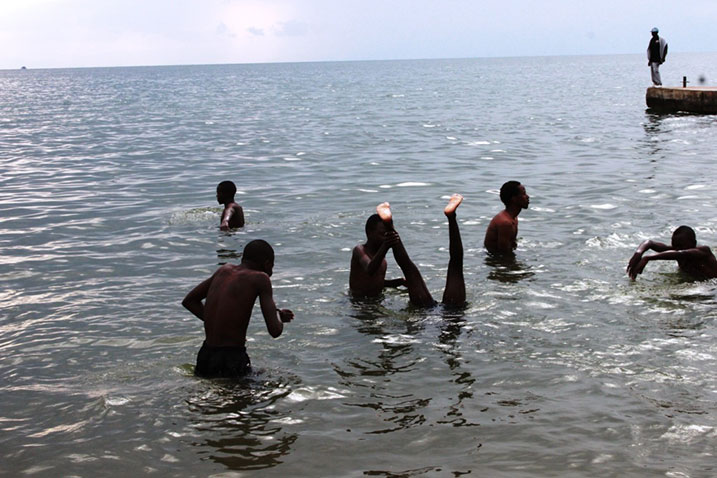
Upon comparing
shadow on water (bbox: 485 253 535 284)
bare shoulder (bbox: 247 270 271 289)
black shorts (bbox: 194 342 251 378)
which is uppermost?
bare shoulder (bbox: 247 270 271 289)

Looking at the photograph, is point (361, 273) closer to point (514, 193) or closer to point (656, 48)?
point (514, 193)

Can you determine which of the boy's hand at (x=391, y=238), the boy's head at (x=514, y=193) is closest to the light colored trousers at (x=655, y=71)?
the boy's head at (x=514, y=193)

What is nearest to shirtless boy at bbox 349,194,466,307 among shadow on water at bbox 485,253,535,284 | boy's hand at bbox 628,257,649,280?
shadow on water at bbox 485,253,535,284

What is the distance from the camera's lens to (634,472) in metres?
5.36

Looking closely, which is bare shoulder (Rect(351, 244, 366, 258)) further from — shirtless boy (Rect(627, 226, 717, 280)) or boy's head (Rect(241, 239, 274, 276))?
shirtless boy (Rect(627, 226, 717, 280))

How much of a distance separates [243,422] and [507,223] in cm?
618

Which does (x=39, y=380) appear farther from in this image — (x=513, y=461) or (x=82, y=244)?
(x=82, y=244)

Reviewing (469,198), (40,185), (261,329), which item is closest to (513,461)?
(261,329)

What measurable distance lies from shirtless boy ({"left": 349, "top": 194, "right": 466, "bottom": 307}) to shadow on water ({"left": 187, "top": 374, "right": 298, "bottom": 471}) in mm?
1905

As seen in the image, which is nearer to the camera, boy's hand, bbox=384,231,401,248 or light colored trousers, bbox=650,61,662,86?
boy's hand, bbox=384,231,401,248

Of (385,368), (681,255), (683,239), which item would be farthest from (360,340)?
(683,239)

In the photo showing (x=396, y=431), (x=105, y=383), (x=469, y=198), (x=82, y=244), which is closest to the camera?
(x=396, y=431)

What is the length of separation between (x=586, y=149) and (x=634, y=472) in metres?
20.2

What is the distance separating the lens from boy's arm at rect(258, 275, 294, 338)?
6281 millimetres
